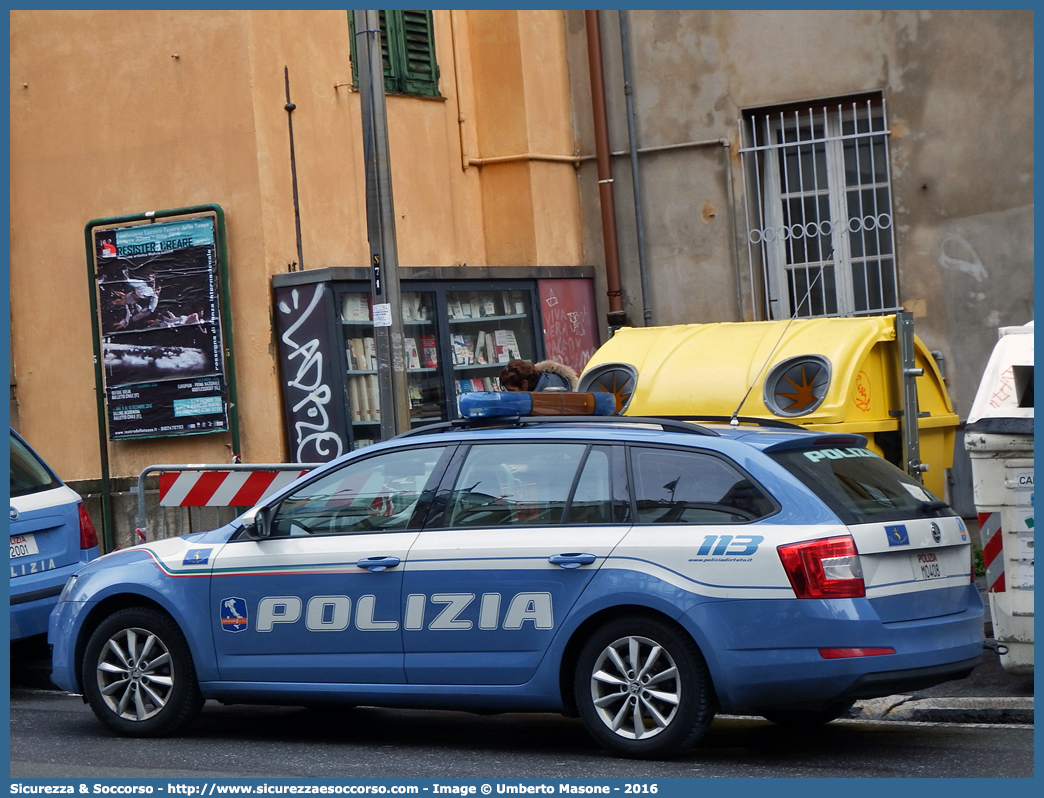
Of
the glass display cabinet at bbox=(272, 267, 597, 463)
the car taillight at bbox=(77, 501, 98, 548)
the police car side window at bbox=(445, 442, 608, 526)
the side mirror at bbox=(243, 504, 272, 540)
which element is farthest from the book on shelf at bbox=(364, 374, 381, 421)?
the police car side window at bbox=(445, 442, 608, 526)

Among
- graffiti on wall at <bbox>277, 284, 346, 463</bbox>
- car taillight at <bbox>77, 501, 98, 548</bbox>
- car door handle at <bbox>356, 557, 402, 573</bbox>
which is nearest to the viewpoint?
car door handle at <bbox>356, 557, 402, 573</bbox>

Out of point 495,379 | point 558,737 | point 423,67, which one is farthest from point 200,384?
point 558,737

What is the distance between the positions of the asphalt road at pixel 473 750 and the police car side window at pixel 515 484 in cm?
109

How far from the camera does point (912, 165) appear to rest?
1275cm

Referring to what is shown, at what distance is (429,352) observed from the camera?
42.1ft

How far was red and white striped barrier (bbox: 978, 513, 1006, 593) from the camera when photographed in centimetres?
730

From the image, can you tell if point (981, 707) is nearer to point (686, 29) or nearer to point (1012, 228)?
point (1012, 228)

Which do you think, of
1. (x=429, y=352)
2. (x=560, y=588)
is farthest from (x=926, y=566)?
(x=429, y=352)

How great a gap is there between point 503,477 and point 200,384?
6171 millimetres

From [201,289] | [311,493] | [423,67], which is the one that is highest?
[423,67]

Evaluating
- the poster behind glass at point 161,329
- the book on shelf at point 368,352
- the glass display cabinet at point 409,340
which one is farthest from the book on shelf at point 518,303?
the poster behind glass at point 161,329

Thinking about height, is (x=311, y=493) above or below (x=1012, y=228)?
below

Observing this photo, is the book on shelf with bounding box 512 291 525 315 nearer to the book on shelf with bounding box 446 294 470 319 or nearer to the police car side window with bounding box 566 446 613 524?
the book on shelf with bounding box 446 294 470 319

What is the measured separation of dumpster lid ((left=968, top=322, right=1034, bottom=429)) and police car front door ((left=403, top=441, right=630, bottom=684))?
6.86 ft
